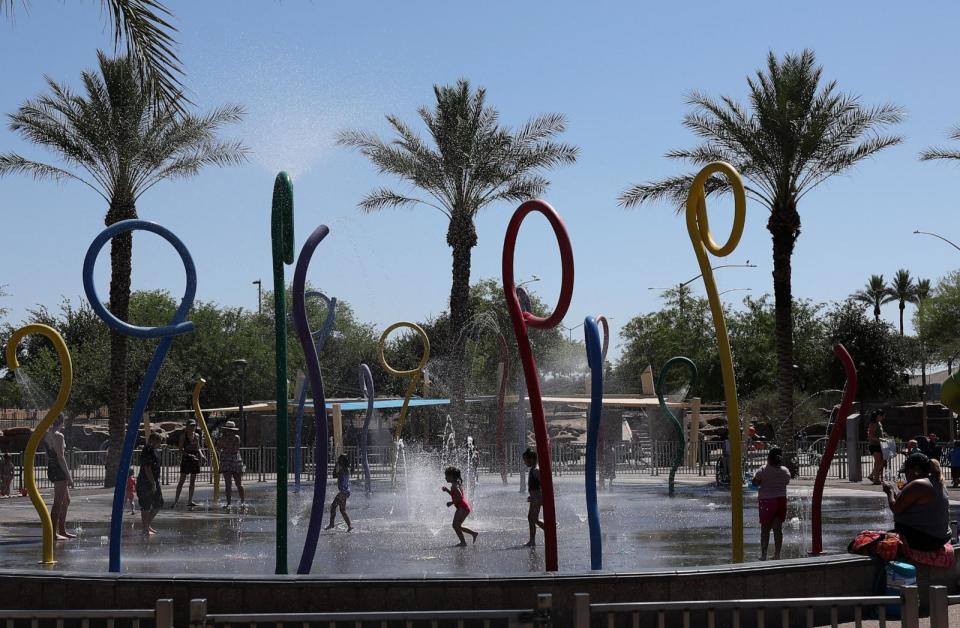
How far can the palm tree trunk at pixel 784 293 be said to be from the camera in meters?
27.2

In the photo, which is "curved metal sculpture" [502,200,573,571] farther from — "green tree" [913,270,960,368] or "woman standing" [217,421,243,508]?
"green tree" [913,270,960,368]

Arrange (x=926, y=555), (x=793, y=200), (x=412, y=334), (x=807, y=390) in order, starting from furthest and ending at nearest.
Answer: (x=412, y=334) → (x=807, y=390) → (x=793, y=200) → (x=926, y=555)

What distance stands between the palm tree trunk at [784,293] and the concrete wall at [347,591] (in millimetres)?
19211

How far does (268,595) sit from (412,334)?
63522 mm

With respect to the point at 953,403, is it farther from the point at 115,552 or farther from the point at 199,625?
the point at 199,625

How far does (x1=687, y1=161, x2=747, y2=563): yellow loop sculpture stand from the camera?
10.7 m

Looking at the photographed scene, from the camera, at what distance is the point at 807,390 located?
201 feet

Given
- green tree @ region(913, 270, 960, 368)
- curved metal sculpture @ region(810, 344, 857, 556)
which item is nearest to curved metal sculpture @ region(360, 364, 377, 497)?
curved metal sculpture @ region(810, 344, 857, 556)

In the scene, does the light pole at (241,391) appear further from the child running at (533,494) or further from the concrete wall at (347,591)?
the concrete wall at (347,591)

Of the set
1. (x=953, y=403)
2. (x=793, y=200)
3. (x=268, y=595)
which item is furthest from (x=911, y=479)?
(x=793, y=200)

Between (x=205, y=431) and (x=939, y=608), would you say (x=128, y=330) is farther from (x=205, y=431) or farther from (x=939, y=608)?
(x=205, y=431)

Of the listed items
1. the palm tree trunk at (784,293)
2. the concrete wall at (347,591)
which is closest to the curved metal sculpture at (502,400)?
the palm tree trunk at (784,293)

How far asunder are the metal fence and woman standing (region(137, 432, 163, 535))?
12.0 metres

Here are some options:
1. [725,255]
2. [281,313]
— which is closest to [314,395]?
[281,313]
